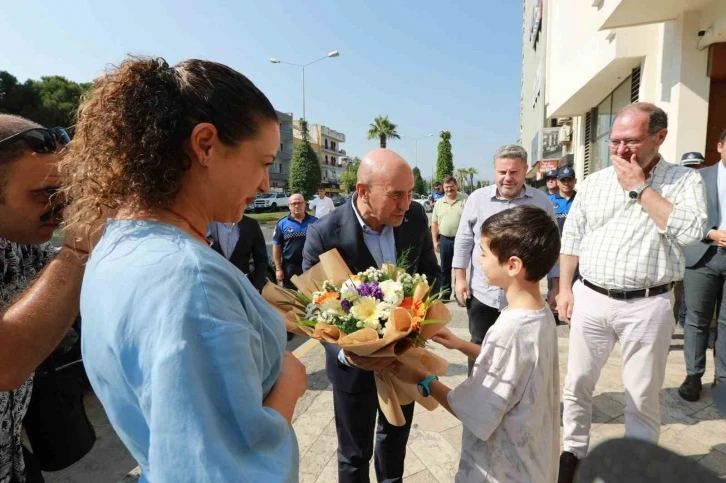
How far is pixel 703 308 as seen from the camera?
3.89 m

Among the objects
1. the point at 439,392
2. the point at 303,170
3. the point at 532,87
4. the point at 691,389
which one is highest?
the point at 532,87

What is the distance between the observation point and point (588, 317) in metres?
2.84

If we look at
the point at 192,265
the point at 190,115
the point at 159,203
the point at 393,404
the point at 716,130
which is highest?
the point at 716,130

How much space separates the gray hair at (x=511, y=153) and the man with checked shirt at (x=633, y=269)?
90cm

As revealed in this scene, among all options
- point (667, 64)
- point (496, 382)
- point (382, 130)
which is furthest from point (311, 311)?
point (382, 130)

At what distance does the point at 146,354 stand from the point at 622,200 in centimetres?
299

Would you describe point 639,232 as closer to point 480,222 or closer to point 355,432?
point 480,222

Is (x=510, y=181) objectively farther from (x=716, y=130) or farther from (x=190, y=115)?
(x=716, y=130)

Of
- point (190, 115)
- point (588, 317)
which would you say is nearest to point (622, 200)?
point (588, 317)

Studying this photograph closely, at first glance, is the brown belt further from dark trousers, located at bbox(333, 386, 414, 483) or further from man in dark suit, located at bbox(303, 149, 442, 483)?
dark trousers, located at bbox(333, 386, 414, 483)

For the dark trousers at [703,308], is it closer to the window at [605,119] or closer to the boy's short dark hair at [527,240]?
the boy's short dark hair at [527,240]

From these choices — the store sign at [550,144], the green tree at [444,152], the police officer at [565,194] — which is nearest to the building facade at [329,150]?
the green tree at [444,152]

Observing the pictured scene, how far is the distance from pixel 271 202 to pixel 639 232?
125 feet

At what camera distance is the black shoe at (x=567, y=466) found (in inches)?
106
